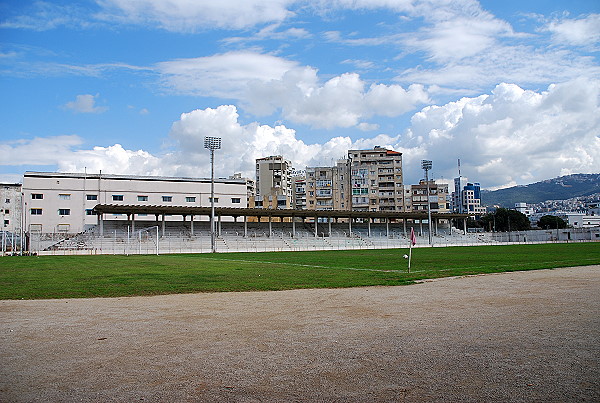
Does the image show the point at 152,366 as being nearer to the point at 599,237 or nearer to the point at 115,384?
the point at 115,384

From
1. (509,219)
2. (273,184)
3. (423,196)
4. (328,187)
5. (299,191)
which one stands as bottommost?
(509,219)

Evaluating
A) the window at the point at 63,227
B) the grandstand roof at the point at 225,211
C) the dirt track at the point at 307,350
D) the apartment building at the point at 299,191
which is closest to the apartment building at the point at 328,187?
the apartment building at the point at 299,191

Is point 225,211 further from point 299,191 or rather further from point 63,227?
point 299,191

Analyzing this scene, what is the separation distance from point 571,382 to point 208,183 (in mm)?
99162

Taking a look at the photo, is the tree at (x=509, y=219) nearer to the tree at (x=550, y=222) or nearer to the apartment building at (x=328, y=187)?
the tree at (x=550, y=222)

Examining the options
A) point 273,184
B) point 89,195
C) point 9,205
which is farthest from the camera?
point 273,184

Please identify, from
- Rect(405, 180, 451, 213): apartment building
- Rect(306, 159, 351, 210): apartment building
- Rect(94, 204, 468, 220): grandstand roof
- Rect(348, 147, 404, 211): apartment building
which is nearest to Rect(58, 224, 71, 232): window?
Rect(94, 204, 468, 220): grandstand roof

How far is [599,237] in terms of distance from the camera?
10388 centimetres

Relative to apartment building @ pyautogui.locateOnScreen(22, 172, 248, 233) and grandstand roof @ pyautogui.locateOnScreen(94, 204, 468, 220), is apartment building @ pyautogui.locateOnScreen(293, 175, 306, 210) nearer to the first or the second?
apartment building @ pyautogui.locateOnScreen(22, 172, 248, 233)

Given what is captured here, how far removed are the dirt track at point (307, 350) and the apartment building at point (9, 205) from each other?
10296cm

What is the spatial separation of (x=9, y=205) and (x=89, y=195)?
959 inches

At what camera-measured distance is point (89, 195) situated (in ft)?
307

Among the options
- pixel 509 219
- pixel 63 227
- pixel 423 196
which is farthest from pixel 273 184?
pixel 63 227

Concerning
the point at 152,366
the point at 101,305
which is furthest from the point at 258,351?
the point at 101,305
